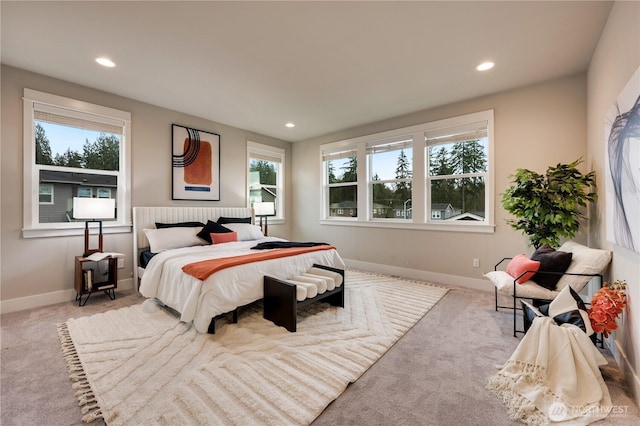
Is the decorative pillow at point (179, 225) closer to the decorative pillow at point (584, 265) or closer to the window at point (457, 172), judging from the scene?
the window at point (457, 172)

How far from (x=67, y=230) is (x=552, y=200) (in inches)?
224

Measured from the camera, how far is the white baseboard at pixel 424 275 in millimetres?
3826

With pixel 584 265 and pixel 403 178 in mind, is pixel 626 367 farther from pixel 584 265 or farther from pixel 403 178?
pixel 403 178

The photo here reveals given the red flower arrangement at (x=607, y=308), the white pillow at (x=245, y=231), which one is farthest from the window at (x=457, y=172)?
the white pillow at (x=245, y=231)

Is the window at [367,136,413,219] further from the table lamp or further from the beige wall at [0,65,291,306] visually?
the table lamp

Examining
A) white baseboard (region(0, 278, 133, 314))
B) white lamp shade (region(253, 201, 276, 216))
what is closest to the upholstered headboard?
white lamp shade (region(253, 201, 276, 216))

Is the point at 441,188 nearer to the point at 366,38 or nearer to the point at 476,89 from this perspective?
the point at 476,89

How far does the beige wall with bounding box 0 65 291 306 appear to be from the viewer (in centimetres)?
297

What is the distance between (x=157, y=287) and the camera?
291 centimetres

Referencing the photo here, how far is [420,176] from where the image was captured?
14.4 feet

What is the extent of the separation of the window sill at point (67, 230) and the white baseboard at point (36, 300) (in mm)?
704

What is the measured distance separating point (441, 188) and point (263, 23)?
11.0ft

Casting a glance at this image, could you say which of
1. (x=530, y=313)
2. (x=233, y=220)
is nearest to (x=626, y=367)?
(x=530, y=313)

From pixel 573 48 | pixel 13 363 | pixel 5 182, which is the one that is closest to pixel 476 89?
pixel 573 48
